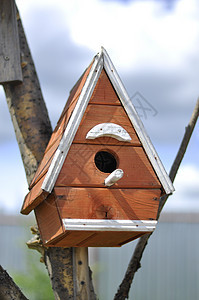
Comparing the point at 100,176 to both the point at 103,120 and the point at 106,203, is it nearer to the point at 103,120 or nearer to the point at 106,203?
the point at 106,203

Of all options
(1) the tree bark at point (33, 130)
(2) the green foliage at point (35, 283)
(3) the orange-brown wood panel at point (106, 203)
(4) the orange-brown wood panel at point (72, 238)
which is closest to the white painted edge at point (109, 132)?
(3) the orange-brown wood panel at point (106, 203)

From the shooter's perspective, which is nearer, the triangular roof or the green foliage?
the triangular roof

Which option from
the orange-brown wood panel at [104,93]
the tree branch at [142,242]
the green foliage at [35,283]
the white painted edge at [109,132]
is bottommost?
the green foliage at [35,283]

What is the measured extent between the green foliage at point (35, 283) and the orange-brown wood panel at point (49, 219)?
11.8 ft

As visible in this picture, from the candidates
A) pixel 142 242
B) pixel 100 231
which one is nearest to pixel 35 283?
pixel 142 242

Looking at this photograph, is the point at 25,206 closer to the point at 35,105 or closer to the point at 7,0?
→ the point at 35,105

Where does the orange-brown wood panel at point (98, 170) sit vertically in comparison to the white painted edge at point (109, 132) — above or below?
below

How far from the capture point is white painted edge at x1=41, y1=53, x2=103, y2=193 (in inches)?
55.0

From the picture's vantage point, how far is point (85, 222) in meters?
1.38

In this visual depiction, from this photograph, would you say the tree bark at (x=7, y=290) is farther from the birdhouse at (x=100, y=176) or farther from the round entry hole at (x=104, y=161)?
the round entry hole at (x=104, y=161)

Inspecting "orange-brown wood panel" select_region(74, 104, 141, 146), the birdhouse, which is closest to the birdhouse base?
the birdhouse

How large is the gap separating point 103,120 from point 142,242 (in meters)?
0.60

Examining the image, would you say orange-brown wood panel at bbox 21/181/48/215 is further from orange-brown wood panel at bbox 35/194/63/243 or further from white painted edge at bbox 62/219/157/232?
white painted edge at bbox 62/219/157/232

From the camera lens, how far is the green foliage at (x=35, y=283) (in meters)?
5.05
